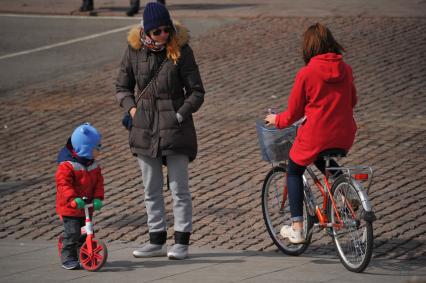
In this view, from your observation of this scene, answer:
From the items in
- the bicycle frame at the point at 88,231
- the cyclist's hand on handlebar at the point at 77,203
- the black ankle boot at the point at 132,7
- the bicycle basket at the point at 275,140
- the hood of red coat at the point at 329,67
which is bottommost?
the black ankle boot at the point at 132,7

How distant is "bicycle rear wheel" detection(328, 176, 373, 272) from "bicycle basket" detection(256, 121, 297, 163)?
1.98 ft

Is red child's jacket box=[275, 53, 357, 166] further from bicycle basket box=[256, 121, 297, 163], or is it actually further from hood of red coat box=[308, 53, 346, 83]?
bicycle basket box=[256, 121, 297, 163]

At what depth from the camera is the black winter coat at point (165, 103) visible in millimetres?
8531

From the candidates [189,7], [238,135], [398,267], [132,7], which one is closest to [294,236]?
[398,267]

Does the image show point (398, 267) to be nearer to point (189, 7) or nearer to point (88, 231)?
point (88, 231)

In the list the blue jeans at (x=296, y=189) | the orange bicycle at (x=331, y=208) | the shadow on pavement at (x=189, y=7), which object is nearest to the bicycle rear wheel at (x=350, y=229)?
the orange bicycle at (x=331, y=208)

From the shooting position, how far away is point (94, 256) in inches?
326

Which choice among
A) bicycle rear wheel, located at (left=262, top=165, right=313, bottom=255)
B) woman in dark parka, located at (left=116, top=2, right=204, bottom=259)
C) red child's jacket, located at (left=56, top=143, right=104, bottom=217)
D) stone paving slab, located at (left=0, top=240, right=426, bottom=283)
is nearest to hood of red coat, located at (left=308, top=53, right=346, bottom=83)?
woman in dark parka, located at (left=116, top=2, right=204, bottom=259)

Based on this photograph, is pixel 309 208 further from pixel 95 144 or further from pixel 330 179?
pixel 95 144

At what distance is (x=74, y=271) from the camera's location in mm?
8398

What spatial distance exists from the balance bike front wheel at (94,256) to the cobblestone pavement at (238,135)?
4.32ft

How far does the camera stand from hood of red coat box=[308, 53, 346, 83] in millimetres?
8133

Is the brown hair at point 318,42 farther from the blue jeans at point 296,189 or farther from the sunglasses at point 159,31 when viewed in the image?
the sunglasses at point 159,31

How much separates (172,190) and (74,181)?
0.79 metres
